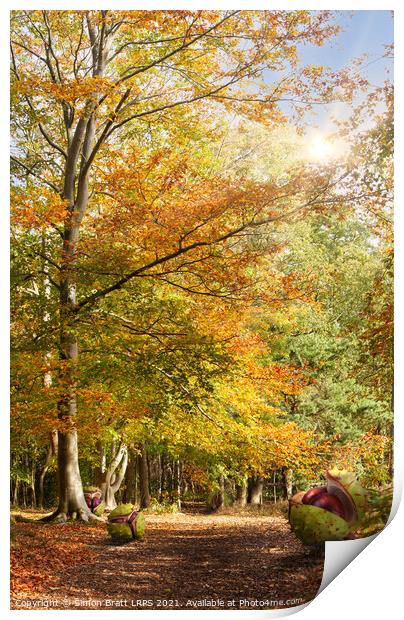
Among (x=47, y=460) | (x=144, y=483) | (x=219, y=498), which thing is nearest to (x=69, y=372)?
(x=47, y=460)

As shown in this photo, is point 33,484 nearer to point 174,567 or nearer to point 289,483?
point 174,567

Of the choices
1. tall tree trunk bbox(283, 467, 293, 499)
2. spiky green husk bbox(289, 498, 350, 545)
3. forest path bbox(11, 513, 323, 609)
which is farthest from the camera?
tall tree trunk bbox(283, 467, 293, 499)

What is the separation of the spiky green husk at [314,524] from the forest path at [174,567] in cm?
6

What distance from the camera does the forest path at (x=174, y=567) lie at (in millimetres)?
4234

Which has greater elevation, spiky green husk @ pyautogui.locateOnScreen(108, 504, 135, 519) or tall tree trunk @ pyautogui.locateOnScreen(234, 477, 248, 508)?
tall tree trunk @ pyautogui.locateOnScreen(234, 477, 248, 508)

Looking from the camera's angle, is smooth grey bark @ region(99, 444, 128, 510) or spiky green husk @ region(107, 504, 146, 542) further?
smooth grey bark @ region(99, 444, 128, 510)

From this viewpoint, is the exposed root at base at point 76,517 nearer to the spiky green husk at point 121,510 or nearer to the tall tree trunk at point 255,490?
the spiky green husk at point 121,510

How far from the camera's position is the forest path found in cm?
423

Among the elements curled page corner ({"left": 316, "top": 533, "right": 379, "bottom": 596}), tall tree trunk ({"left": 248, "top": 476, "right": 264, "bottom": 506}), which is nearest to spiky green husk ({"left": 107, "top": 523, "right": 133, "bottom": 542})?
tall tree trunk ({"left": 248, "top": 476, "right": 264, "bottom": 506})

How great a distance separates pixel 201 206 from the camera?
174 inches

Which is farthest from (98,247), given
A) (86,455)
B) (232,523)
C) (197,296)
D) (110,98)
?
(232,523)

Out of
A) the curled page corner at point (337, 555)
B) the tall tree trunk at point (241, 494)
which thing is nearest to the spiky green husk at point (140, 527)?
the tall tree trunk at point (241, 494)

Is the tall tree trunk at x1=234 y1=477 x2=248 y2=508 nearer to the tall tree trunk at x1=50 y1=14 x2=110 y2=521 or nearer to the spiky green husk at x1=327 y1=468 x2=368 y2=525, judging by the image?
the spiky green husk at x1=327 y1=468 x2=368 y2=525

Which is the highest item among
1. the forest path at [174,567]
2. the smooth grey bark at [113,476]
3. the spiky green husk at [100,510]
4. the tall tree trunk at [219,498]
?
the smooth grey bark at [113,476]
